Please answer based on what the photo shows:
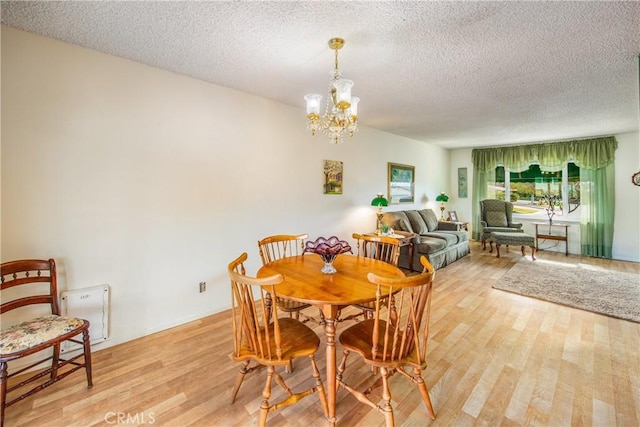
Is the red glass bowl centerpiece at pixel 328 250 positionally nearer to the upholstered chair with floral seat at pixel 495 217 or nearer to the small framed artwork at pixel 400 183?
the small framed artwork at pixel 400 183

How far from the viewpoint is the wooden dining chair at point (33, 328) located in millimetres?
1550

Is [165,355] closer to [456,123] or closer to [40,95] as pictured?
[40,95]

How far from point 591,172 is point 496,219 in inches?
72.7

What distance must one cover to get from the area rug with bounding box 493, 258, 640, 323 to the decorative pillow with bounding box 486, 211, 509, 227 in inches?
52.8

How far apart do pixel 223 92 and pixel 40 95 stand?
1.44 m

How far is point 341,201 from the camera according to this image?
4340 mm

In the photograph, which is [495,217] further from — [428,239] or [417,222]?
[428,239]

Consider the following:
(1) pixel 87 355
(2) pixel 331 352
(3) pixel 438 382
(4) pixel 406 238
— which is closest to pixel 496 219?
(4) pixel 406 238

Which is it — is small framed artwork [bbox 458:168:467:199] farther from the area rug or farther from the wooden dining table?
the wooden dining table

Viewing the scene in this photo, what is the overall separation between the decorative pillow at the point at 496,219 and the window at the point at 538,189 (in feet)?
2.46

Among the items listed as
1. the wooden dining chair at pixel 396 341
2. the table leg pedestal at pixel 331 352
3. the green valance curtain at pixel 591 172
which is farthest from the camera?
the green valance curtain at pixel 591 172

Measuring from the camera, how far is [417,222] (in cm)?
544

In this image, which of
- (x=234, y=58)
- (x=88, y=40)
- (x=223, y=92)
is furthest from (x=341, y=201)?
(x=88, y=40)

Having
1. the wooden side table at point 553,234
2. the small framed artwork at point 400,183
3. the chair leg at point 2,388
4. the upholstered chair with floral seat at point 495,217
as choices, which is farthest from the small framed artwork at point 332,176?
the wooden side table at point 553,234
